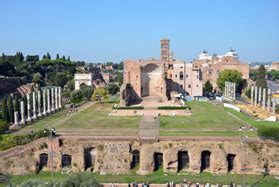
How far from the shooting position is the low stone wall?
2895cm

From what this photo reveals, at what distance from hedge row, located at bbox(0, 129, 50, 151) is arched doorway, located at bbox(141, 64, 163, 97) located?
108 ft

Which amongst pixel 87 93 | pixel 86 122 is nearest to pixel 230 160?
pixel 86 122

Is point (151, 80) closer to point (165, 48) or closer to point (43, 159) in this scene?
point (165, 48)

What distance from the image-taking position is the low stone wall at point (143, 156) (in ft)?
95.0

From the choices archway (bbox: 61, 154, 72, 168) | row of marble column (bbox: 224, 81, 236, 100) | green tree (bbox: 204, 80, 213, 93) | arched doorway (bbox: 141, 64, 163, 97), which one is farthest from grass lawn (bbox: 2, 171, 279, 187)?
green tree (bbox: 204, 80, 213, 93)

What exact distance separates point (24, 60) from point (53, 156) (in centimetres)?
8852

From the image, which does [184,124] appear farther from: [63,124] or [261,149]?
[63,124]

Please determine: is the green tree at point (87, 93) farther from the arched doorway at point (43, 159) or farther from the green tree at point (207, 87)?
the arched doorway at point (43, 159)

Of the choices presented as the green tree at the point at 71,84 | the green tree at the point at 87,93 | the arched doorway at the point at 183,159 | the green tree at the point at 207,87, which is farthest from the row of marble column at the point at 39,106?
the green tree at the point at 207,87

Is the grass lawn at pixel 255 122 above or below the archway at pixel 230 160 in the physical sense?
above

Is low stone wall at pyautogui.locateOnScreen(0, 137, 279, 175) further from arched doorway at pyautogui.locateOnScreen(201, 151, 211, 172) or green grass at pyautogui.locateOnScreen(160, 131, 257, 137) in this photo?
green grass at pyautogui.locateOnScreen(160, 131, 257, 137)

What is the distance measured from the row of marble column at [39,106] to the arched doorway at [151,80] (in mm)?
15968

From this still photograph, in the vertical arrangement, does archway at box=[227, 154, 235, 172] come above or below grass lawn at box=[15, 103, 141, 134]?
below

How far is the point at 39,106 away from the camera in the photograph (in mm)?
47219
